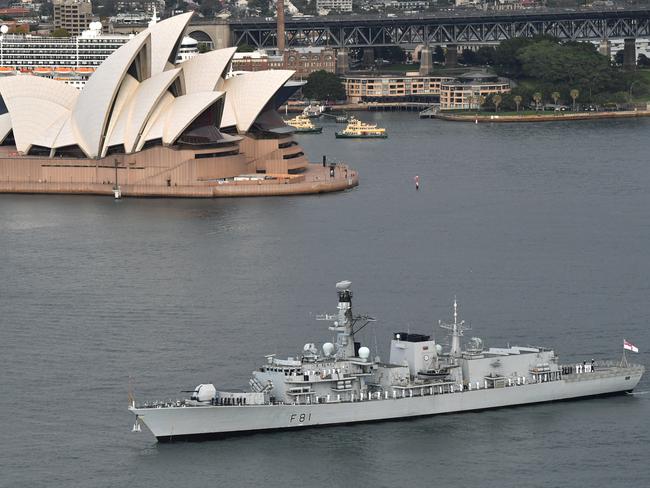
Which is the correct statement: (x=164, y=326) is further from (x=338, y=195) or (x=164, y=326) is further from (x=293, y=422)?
(x=338, y=195)

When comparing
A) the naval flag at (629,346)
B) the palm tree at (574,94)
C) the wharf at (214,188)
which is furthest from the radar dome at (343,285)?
the palm tree at (574,94)

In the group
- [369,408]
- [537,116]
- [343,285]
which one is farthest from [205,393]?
[537,116]

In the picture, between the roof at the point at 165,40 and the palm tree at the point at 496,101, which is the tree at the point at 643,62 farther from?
the roof at the point at 165,40

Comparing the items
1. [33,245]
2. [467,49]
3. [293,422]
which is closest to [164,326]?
[293,422]

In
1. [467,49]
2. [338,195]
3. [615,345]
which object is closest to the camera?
[615,345]

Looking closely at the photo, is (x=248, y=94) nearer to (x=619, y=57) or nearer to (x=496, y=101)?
(x=496, y=101)

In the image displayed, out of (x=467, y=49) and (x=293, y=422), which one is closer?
(x=293, y=422)
